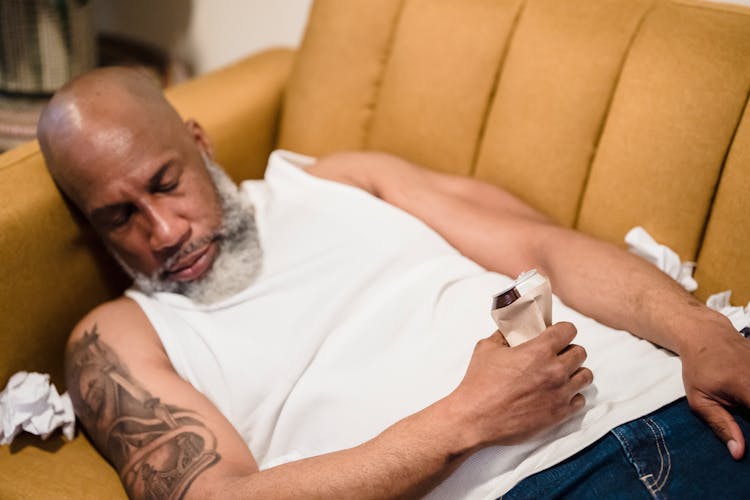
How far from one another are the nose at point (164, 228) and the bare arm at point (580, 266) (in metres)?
0.33

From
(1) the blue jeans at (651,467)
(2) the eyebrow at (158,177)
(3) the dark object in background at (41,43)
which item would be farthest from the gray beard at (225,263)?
(3) the dark object in background at (41,43)

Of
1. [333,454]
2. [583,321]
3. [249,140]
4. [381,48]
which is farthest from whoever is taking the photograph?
[249,140]

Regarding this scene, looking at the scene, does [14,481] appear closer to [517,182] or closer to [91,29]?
[517,182]

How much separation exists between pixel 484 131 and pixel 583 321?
46 cm

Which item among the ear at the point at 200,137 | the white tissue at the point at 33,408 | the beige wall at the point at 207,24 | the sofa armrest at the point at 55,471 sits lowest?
the sofa armrest at the point at 55,471

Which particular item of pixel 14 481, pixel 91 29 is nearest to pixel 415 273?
pixel 14 481

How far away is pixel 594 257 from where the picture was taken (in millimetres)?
1144

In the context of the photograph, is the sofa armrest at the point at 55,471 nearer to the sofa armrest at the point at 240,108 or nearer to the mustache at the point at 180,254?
the mustache at the point at 180,254

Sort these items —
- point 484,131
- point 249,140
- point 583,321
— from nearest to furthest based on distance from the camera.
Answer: point 583,321 < point 484,131 < point 249,140

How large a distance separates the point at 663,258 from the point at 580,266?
15 cm

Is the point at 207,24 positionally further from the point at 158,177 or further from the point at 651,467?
the point at 651,467

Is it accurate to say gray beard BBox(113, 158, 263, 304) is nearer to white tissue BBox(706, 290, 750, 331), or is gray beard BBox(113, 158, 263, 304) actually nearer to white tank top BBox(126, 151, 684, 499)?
white tank top BBox(126, 151, 684, 499)

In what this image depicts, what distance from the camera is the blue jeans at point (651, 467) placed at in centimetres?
89

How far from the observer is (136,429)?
3.46 ft
